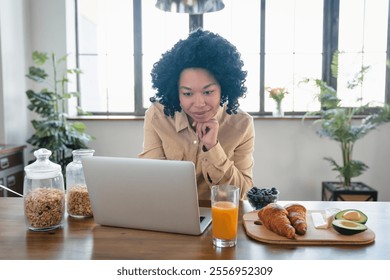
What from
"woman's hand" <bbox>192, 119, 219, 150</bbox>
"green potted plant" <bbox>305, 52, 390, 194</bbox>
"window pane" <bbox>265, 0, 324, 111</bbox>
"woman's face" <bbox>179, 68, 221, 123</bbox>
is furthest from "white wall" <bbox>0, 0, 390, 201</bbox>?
"woman's hand" <bbox>192, 119, 219, 150</bbox>

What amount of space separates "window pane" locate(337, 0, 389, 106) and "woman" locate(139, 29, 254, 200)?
235cm

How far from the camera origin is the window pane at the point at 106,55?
3.81 metres

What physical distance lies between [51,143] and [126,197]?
7.63ft

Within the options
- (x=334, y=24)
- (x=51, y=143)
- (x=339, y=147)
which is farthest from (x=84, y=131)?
(x=334, y=24)

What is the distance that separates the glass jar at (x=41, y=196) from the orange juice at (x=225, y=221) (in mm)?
469

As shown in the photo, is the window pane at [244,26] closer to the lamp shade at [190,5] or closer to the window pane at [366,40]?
the window pane at [366,40]

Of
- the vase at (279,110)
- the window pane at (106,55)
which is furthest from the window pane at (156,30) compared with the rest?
the vase at (279,110)

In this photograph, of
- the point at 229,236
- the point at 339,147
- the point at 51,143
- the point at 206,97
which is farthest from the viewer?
the point at 339,147

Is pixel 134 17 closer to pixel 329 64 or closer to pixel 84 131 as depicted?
pixel 84 131

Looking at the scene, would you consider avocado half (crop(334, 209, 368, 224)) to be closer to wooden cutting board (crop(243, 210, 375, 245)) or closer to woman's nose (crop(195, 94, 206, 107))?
wooden cutting board (crop(243, 210, 375, 245))

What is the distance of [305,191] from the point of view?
3.63 meters

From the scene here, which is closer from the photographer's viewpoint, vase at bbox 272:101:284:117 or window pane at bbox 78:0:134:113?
vase at bbox 272:101:284:117

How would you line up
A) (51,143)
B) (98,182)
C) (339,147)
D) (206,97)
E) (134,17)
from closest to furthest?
(98,182), (206,97), (51,143), (339,147), (134,17)

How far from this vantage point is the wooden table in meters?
0.90
